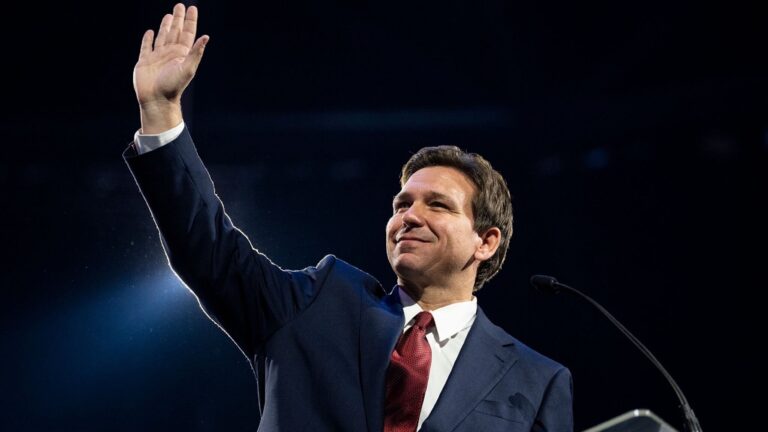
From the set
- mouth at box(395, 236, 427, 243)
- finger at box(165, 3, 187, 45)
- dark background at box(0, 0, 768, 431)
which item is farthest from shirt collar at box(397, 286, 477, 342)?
dark background at box(0, 0, 768, 431)

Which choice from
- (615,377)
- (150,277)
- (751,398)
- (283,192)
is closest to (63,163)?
(150,277)

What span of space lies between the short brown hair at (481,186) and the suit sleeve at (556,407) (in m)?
0.47

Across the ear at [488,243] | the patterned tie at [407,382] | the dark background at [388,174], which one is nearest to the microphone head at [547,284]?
the ear at [488,243]

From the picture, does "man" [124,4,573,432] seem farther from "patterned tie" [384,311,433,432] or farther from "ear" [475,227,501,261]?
"ear" [475,227,501,261]

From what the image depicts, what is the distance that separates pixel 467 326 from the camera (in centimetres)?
199

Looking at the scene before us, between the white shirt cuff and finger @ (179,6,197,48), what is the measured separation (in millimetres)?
218

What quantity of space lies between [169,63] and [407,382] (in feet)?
2.78

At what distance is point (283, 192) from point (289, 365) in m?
1.94

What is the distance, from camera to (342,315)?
1.80m

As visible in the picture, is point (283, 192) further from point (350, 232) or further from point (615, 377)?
point (615, 377)

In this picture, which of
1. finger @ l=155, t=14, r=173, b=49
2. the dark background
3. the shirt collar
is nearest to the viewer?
finger @ l=155, t=14, r=173, b=49

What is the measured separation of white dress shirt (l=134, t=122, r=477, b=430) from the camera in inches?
70.1

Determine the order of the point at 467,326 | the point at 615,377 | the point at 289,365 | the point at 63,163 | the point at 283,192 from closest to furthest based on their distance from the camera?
the point at 289,365
the point at 467,326
the point at 63,163
the point at 283,192
the point at 615,377

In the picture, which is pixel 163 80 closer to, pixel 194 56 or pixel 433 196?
pixel 194 56
